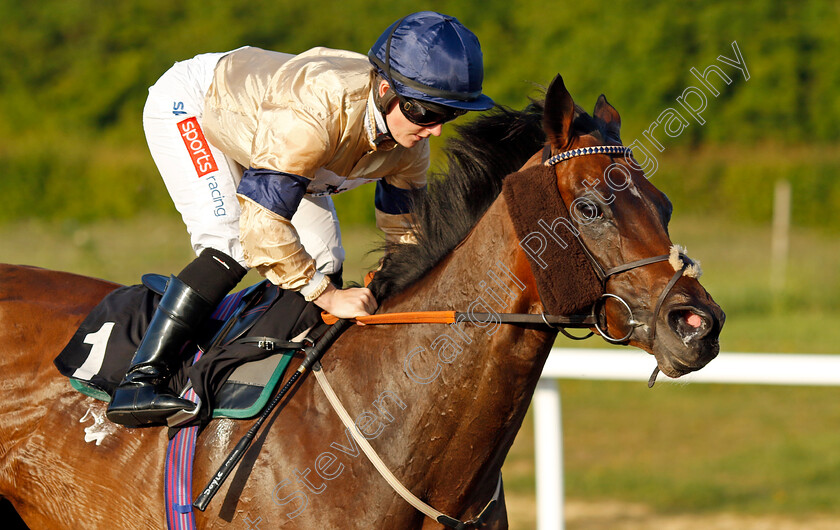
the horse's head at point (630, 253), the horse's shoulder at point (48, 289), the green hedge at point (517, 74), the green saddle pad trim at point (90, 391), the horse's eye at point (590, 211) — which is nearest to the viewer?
the horse's head at point (630, 253)

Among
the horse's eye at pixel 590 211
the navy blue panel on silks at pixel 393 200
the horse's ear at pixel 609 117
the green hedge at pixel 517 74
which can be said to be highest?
the horse's ear at pixel 609 117

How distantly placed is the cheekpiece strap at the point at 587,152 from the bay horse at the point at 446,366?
14 mm

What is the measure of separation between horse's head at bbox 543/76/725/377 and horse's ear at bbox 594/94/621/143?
0.10 meters

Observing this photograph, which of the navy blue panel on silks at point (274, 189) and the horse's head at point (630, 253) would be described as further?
the navy blue panel on silks at point (274, 189)

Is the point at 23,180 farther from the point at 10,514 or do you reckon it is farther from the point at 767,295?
the point at 10,514

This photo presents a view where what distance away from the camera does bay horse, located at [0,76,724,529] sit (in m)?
2.36

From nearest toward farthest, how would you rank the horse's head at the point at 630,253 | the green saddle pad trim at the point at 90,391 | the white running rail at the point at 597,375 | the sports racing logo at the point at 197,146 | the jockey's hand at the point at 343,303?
the horse's head at the point at 630,253, the jockey's hand at the point at 343,303, the green saddle pad trim at the point at 90,391, the sports racing logo at the point at 197,146, the white running rail at the point at 597,375

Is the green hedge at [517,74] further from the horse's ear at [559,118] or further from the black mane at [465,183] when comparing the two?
the horse's ear at [559,118]

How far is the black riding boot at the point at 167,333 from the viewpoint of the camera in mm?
2689

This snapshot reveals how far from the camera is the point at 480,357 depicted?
252 cm

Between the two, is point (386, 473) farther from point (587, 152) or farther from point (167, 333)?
point (587, 152)

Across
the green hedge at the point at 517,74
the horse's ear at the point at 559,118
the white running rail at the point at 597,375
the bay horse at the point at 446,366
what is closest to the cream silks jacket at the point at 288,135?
the bay horse at the point at 446,366

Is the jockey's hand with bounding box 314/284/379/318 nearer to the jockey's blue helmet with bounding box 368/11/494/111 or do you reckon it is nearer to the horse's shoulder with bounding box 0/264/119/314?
the jockey's blue helmet with bounding box 368/11/494/111

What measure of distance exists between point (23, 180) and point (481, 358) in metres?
23.7
